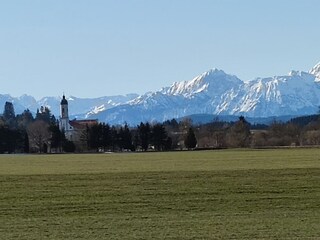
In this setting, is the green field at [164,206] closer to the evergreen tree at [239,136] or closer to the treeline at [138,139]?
the evergreen tree at [239,136]

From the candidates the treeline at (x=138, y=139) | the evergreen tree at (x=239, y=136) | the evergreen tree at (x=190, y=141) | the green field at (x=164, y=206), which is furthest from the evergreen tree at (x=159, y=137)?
the green field at (x=164, y=206)

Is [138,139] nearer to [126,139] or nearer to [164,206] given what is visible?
[126,139]

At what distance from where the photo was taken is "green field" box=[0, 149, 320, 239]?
2031 centimetres

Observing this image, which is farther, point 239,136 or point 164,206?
point 239,136

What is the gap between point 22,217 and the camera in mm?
24516

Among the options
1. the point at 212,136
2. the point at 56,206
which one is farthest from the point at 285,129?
the point at 56,206

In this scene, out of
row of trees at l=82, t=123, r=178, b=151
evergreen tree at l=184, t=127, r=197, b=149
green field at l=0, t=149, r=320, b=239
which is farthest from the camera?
row of trees at l=82, t=123, r=178, b=151

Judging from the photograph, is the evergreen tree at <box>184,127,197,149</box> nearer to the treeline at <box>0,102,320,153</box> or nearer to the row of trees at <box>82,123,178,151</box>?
the treeline at <box>0,102,320,153</box>

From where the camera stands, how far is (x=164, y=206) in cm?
2700

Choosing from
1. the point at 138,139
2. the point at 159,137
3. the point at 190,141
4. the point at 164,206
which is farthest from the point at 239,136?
the point at 164,206

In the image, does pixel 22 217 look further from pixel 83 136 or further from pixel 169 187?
pixel 83 136

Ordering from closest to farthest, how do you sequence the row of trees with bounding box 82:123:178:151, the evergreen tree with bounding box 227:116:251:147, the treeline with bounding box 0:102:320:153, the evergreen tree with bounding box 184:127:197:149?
1. the evergreen tree with bounding box 184:127:197:149
2. the evergreen tree with bounding box 227:116:251:147
3. the treeline with bounding box 0:102:320:153
4. the row of trees with bounding box 82:123:178:151

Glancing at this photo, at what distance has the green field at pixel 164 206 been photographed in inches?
800

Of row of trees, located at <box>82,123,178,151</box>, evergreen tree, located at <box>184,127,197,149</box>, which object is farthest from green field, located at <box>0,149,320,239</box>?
row of trees, located at <box>82,123,178,151</box>
